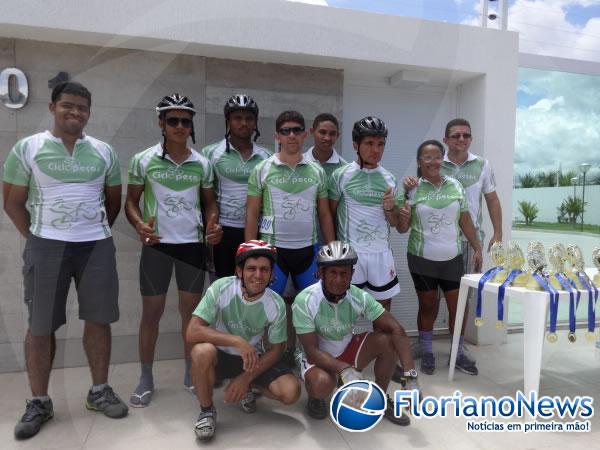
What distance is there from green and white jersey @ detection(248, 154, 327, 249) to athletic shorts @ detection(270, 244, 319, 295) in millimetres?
51

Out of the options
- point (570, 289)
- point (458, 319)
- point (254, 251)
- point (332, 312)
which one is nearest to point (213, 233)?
point (254, 251)

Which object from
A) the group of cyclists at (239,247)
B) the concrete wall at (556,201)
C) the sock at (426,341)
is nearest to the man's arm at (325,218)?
the group of cyclists at (239,247)

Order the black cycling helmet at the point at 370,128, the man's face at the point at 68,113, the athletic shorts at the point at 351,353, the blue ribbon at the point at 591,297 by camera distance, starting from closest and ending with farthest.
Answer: the man's face at the point at 68,113
the athletic shorts at the point at 351,353
the blue ribbon at the point at 591,297
the black cycling helmet at the point at 370,128

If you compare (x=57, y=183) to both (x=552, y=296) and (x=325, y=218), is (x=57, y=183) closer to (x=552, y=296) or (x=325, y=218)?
(x=325, y=218)

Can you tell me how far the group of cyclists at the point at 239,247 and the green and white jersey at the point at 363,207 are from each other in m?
0.01

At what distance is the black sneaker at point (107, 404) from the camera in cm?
297

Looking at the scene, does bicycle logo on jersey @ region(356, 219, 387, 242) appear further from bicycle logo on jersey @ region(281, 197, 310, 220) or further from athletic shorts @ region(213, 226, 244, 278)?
athletic shorts @ region(213, 226, 244, 278)

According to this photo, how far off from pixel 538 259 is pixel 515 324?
2423 millimetres

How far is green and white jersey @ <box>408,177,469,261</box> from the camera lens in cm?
368

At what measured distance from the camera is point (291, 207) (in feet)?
10.6

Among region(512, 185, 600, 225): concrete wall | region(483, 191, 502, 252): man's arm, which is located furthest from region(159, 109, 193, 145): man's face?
region(512, 185, 600, 225): concrete wall

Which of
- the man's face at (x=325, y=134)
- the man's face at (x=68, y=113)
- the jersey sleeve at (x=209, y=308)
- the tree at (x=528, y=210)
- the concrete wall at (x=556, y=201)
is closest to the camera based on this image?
the jersey sleeve at (x=209, y=308)

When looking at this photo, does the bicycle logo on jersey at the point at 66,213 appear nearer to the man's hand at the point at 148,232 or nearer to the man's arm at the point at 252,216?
the man's hand at the point at 148,232

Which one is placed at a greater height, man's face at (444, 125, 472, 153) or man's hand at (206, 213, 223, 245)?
man's face at (444, 125, 472, 153)
